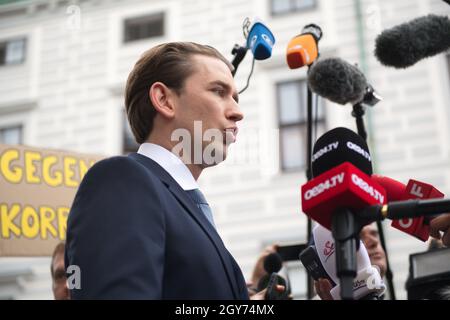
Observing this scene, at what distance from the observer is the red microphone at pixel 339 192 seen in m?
1.20

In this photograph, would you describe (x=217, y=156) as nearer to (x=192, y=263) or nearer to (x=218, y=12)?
(x=192, y=263)

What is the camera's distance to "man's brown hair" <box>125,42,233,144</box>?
164cm

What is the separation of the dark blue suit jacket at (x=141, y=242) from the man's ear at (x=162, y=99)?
22 centimetres

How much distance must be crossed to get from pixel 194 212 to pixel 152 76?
0.43m

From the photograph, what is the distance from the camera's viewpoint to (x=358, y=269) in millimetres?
1615

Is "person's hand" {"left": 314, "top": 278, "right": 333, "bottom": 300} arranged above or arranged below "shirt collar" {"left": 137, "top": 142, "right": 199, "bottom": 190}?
below

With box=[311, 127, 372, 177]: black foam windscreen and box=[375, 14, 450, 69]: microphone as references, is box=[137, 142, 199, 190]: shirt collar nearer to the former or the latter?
box=[311, 127, 372, 177]: black foam windscreen

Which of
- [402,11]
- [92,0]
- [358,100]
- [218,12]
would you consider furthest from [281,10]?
[358,100]

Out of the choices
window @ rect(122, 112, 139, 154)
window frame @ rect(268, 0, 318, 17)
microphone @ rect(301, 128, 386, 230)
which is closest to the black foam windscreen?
microphone @ rect(301, 128, 386, 230)

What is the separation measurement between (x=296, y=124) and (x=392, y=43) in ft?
25.3

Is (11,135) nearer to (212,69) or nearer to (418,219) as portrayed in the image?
(212,69)

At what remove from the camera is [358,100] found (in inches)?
97.7

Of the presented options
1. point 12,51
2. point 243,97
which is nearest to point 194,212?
point 243,97

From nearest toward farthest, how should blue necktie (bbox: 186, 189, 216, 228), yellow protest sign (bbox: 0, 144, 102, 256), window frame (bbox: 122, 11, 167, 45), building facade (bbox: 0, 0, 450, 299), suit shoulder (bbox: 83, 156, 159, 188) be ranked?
suit shoulder (bbox: 83, 156, 159, 188) → blue necktie (bbox: 186, 189, 216, 228) → yellow protest sign (bbox: 0, 144, 102, 256) → building facade (bbox: 0, 0, 450, 299) → window frame (bbox: 122, 11, 167, 45)
